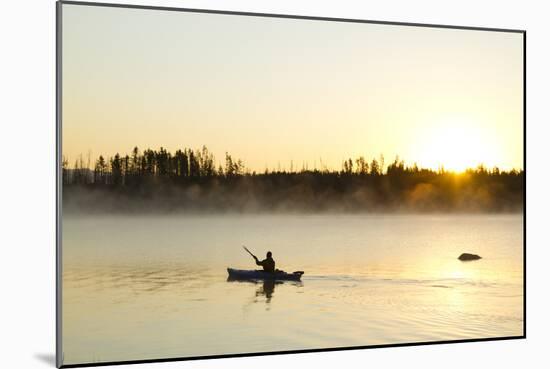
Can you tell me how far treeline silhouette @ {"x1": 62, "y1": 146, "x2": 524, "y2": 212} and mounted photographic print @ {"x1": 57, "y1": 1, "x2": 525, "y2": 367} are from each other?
1 cm

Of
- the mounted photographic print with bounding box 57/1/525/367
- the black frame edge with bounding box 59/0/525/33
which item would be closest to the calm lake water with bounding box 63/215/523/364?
the mounted photographic print with bounding box 57/1/525/367

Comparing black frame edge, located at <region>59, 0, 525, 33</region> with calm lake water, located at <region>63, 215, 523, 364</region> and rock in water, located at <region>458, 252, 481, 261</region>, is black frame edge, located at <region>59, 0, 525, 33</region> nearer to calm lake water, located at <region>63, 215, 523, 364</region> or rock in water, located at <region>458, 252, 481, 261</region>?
calm lake water, located at <region>63, 215, 523, 364</region>

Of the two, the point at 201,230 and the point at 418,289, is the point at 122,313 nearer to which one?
the point at 201,230

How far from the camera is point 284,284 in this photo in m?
7.80

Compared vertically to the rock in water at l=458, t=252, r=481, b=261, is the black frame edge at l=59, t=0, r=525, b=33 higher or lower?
higher

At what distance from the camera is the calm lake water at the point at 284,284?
7332mm

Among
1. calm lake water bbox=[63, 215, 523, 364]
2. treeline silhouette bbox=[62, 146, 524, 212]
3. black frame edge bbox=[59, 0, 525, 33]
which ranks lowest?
calm lake water bbox=[63, 215, 523, 364]

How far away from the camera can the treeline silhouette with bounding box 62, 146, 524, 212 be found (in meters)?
7.50

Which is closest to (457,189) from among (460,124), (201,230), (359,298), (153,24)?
(460,124)

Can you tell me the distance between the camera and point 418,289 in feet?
26.7

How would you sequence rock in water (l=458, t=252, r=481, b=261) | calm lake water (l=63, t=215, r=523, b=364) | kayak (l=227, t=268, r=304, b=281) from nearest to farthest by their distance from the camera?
calm lake water (l=63, t=215, r=523, b=364) < kayak (l=227, t=268, r=304, b=281) < rock in water (l=458, t=252, r=481, b=261)

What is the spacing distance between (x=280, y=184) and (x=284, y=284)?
2.48ft

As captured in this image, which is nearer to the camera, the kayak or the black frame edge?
the black frame edge

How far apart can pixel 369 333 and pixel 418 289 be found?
560 mm
